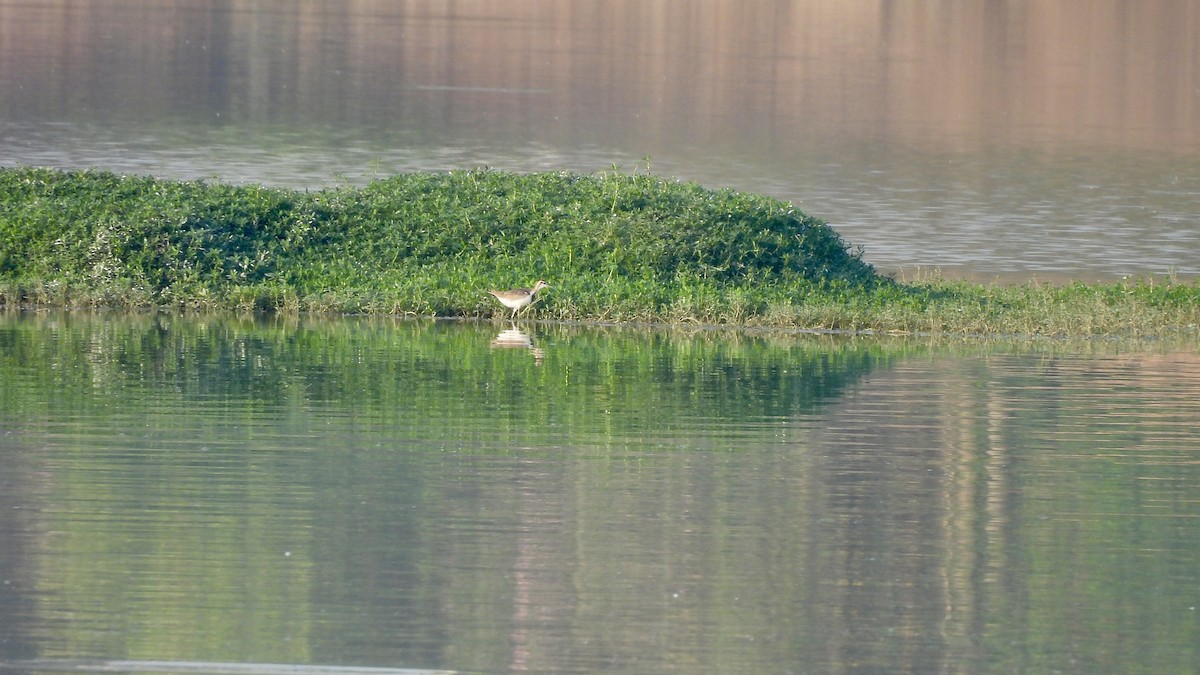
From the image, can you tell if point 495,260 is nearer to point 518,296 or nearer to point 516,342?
point 518,296

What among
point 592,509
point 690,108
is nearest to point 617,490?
point 592,509

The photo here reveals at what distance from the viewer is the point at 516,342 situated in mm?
17484

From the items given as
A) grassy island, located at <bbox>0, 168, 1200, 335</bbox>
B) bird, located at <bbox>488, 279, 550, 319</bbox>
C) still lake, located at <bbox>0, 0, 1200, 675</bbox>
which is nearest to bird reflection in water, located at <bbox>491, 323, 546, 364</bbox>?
still lake, located at <bbox>0, 0, 1200, 675</bbox>

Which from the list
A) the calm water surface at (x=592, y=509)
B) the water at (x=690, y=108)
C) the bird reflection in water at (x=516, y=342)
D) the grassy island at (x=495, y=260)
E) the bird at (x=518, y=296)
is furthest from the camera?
the water at (x=690, y=108)

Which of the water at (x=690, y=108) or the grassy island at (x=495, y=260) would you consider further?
the water at (x=690, y=108)

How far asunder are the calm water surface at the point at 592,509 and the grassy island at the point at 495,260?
7.16 feet

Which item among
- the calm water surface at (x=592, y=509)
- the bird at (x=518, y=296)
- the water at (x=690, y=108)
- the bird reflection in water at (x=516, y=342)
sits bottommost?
the calm water surface at (x=592, y=509)

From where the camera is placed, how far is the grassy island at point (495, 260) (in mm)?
19000

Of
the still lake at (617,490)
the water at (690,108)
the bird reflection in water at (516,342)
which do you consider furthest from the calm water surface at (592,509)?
the water at (690,108)

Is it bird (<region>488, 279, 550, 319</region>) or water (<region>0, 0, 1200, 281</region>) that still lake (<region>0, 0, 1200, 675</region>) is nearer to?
bird (<region>488, 279, 550, 319</region>)

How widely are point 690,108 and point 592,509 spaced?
3578 centimetres

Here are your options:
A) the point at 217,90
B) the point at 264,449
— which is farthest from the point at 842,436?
the point at 217,90

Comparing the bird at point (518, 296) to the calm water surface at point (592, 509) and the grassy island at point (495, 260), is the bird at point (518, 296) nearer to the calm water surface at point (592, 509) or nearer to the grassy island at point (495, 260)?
the grassy island at point (495, 260)

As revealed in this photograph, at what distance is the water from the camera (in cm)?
3075
